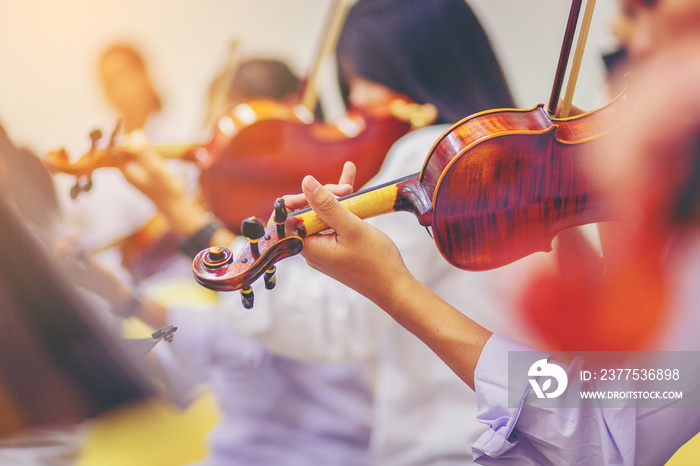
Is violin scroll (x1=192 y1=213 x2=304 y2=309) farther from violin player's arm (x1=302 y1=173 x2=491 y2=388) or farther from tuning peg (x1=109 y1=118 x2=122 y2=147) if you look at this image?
tuning peg (x1=109 y1=118 x2=122 y2=147)

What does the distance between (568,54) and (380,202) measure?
232 mm

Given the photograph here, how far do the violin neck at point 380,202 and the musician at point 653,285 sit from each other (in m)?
0.02

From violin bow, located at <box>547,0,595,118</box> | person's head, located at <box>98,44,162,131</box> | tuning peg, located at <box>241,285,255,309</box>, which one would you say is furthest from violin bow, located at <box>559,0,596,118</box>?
person's head, located at <box>98,44,162,131</box>

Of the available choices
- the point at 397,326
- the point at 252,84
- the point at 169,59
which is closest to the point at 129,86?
the point at 169,59

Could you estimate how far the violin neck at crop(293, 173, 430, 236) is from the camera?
43 cm

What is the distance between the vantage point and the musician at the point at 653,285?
1.50 feet

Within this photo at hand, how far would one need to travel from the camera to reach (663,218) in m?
0.49

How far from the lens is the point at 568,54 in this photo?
478 mm

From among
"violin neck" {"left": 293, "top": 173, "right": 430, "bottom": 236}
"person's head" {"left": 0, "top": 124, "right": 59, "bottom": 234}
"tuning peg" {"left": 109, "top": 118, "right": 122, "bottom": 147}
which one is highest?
"tuning peg" {"left": 109, "top": 118, "right": 122, "bottom": 147}

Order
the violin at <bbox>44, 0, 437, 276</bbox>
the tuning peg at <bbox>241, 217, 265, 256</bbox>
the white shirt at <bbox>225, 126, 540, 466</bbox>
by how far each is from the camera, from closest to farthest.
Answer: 1. the tuning peg at <bbox>241, 217, 265, 256</bbox>
2. the white shirt at <bbox>225, 126, 540, 466</bbox>
3. the violin at <bbox>44, 0, 437, 276</bbox>

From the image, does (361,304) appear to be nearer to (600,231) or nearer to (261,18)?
(600,231)

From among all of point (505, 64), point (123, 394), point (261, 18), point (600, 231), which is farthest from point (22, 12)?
point (600, 231)

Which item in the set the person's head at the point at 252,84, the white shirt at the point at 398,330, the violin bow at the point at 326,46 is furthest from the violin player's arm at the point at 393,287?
the person's head at the point at 252,84

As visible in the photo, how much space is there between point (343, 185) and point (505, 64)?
589 mm
